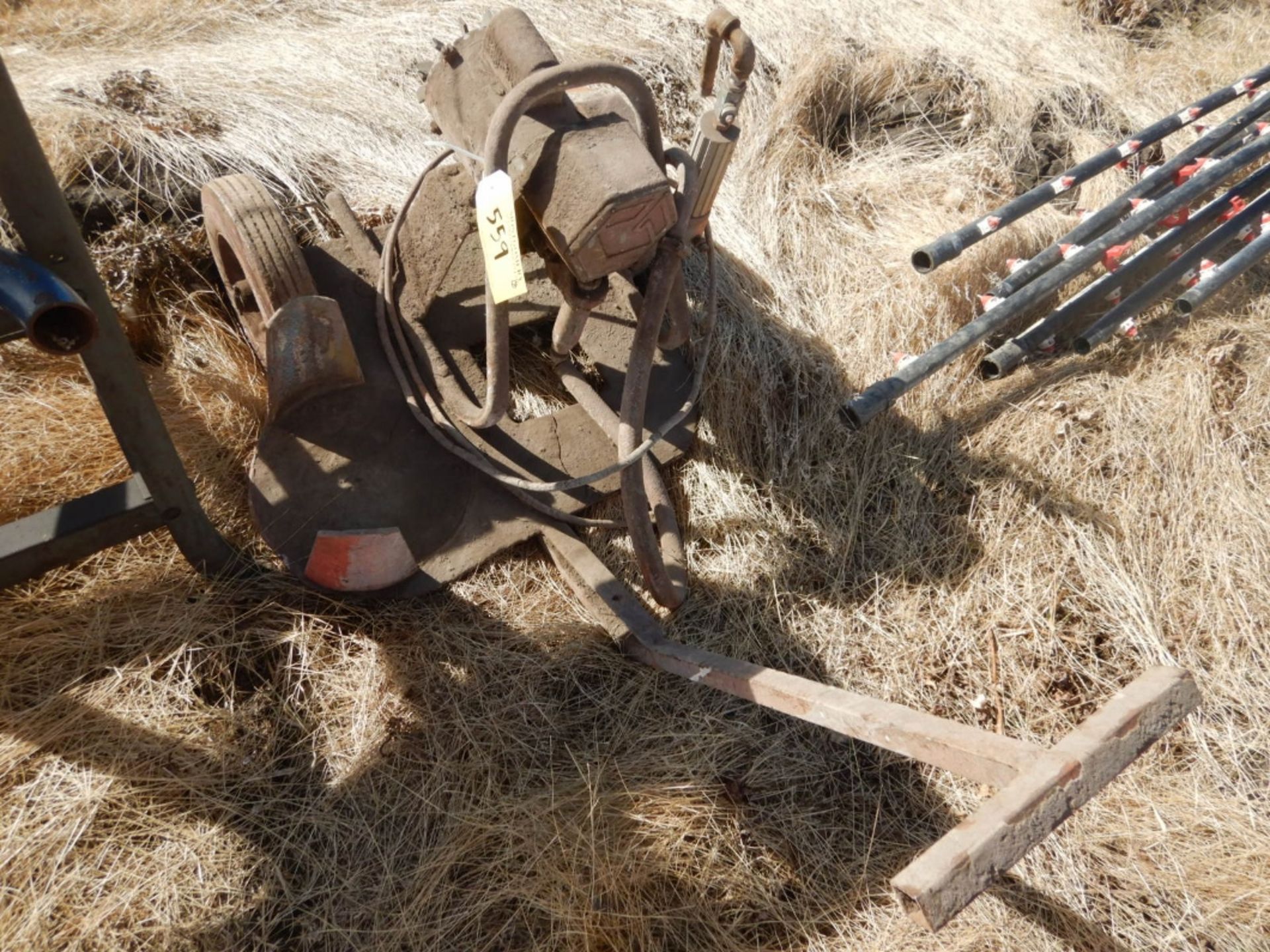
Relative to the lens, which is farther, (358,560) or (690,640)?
(690,640)

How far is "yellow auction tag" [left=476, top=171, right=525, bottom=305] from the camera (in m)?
2.29

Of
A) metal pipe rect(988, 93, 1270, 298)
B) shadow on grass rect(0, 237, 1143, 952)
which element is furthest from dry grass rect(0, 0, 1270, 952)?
metal pipe rect(988, 93, 1270, 298)

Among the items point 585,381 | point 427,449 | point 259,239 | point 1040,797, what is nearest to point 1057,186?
point 585,381

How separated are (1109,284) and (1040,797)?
9.11ft

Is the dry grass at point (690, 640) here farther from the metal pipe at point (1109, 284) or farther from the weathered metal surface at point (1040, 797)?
the weathered metal surface at point (1040, 797)

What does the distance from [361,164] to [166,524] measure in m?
1.80

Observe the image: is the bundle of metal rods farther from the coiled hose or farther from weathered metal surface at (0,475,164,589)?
weathered metal surface at (0,475,164,589)

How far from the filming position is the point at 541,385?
3438mm

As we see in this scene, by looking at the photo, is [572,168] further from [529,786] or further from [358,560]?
[529,786]

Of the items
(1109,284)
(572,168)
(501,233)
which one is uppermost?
(572,168)

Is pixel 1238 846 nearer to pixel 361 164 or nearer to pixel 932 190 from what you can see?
pixel 932 190

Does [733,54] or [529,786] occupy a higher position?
[733,54]

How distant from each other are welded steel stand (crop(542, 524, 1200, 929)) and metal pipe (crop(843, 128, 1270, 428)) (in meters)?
1.09

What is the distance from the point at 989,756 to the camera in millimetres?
1906
